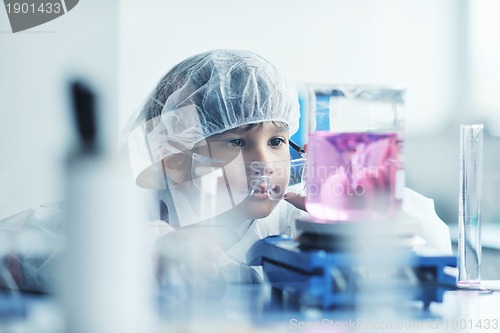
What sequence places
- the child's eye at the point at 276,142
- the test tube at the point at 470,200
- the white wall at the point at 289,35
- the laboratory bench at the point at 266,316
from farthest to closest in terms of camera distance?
the white wall at the point at 289,35
the child's eye at the point at 276,142
the test tube at the point at 470,200
the laboratory bench at the point at 266,316

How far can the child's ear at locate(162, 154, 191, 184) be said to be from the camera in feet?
4.02

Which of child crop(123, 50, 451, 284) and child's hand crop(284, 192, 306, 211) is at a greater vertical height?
child crop(123, 50, 451, 284)

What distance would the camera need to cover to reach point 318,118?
3.13 ft

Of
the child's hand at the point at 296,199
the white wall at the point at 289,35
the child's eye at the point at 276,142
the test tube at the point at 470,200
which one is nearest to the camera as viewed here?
the test tube at the point at 470,200

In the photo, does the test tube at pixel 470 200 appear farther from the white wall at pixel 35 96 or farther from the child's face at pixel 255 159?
the white wall at pixel 35 96

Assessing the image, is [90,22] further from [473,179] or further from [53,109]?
[473,179]

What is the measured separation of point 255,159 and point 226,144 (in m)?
0.07

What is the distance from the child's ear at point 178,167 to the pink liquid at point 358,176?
18.1 inches

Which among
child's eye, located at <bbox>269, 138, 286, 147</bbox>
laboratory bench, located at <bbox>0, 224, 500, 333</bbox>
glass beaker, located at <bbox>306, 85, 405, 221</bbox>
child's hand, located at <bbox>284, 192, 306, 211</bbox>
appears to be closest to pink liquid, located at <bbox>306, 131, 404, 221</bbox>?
glass beaker, located at <bbox>306, 85, 405, 221</bbox>

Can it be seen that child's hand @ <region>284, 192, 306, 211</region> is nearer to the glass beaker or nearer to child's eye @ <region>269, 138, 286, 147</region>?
child's eye @ <region>269, 138, 286, 147</region>

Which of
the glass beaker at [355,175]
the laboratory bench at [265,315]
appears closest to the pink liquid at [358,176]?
the glass beaker at [355,175]

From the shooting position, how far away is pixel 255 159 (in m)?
1.24

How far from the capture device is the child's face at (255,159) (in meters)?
1.23

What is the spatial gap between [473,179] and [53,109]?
2.83ft
